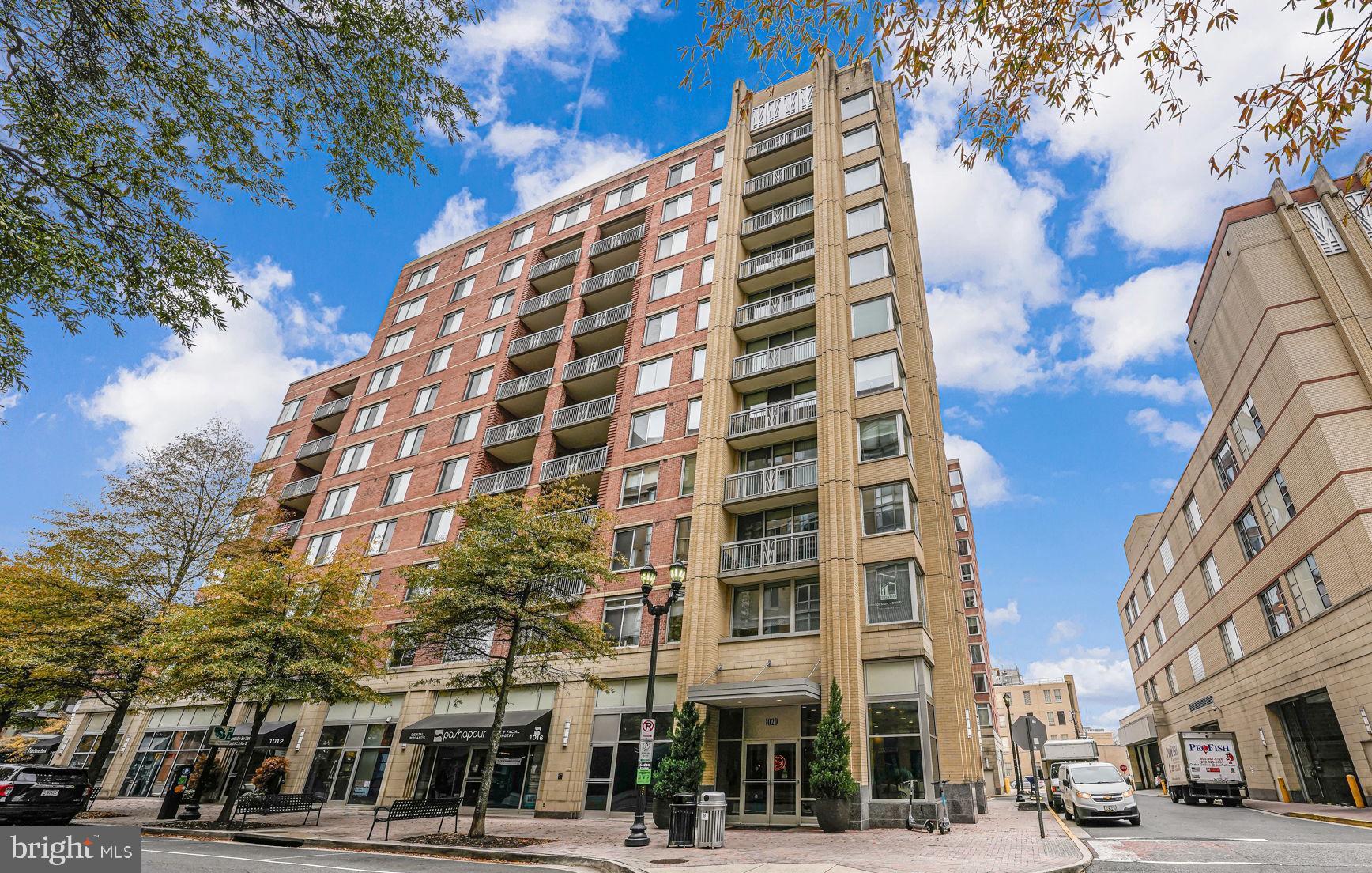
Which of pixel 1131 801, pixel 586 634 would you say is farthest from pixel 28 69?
pixel 1131 801

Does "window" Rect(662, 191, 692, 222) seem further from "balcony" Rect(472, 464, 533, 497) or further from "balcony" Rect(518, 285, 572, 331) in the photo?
"balcony" Rect(472, 464, 533, 497)

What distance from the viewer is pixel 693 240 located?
107 ft

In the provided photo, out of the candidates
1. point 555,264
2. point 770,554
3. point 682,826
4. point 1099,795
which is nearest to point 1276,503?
point 1099,795

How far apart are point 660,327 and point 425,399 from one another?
579 inches

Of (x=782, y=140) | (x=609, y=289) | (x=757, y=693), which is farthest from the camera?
(x=609, y=289)

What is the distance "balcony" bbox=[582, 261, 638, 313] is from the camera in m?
33.3

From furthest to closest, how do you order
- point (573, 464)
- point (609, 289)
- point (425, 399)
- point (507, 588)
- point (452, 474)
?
1. point (425, 399)
2. point (609, 289)
3. point (452, 474)
4. point (573, 464)
5. point (507, 588)

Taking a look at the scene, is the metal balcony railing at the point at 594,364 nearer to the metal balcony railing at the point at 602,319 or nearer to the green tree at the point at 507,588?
the metal balcony railing at the point at 602,319

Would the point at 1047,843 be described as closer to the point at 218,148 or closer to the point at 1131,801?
the point at 1131,801

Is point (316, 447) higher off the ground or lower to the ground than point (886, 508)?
higher

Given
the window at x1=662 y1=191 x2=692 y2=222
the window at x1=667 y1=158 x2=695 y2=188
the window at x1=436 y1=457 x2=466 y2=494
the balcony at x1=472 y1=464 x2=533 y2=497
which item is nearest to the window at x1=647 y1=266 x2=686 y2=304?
the window at x1=662 y1=191 x2=692 y2=222

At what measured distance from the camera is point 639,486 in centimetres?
2711

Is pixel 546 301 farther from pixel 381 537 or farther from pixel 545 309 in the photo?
pixel 381 537

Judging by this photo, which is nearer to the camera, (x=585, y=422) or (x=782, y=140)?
(x=585, y=422)
